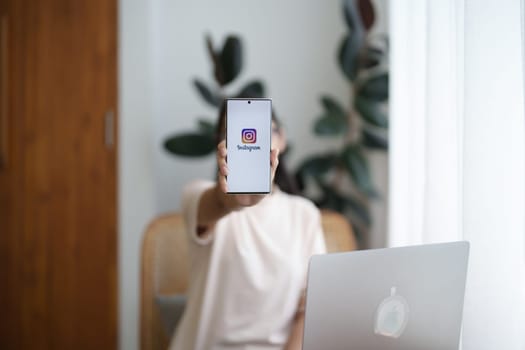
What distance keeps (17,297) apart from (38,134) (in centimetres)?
64

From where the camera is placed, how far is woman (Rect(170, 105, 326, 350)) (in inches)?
45.3

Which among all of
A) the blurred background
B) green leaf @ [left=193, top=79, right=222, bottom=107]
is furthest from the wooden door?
green leaf @ [left=193, top=79, right=222, bottom=107]

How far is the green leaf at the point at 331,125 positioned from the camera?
1806 millimetres

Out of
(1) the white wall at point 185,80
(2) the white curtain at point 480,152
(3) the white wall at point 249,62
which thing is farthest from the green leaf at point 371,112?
(2) the white curtain at point 480,152

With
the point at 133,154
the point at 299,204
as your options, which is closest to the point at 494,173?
the point at 299,204

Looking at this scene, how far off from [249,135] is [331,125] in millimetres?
1141

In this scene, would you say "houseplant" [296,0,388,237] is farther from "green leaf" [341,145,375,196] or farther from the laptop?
the laptop

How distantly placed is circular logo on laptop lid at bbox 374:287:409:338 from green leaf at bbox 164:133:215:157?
1.16 meters

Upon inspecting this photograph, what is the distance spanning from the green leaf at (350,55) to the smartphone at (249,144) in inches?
46.8

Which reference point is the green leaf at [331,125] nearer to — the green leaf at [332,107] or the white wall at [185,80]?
the green leaf at [332,107]

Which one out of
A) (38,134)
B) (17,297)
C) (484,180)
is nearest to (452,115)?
(484,180)

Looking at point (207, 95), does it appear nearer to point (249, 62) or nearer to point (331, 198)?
point (249, 62)

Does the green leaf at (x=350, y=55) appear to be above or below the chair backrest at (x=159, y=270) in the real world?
above

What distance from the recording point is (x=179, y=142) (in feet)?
5.81
